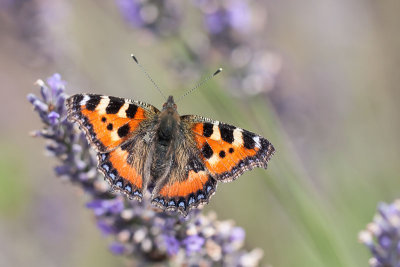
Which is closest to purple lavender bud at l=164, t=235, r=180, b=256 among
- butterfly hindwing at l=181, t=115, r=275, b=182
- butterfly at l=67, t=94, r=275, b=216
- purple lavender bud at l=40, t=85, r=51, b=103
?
butterfly at l=67, t=94, r=275, b=216

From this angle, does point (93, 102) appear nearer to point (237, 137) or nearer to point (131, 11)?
point (237, 137)

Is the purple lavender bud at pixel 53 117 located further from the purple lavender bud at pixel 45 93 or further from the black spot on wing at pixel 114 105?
the black spot on wing at pixel 114 105

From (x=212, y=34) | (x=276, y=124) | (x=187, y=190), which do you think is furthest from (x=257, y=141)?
(x=212, y=34)

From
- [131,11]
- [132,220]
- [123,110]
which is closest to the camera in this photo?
[132,220]

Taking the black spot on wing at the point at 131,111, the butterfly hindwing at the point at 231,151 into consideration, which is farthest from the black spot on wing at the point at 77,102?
the butterfly hindwing at the point at 231,151

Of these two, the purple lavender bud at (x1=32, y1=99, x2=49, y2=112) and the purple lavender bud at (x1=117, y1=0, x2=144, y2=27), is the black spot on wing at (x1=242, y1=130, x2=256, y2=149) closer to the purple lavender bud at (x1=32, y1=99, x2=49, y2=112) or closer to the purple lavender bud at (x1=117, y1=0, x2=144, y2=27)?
the purple lavender bud at (x1=32, y1=99, x2=49, y2=112)

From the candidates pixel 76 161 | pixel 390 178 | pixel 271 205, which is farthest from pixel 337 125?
pixel 76 161

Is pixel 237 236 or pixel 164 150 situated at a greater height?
pixel 164 150

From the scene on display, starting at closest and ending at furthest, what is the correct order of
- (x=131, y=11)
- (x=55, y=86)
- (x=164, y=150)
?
(x=55, y=86) → (x=164, y=150) → (x=131, y=11)
